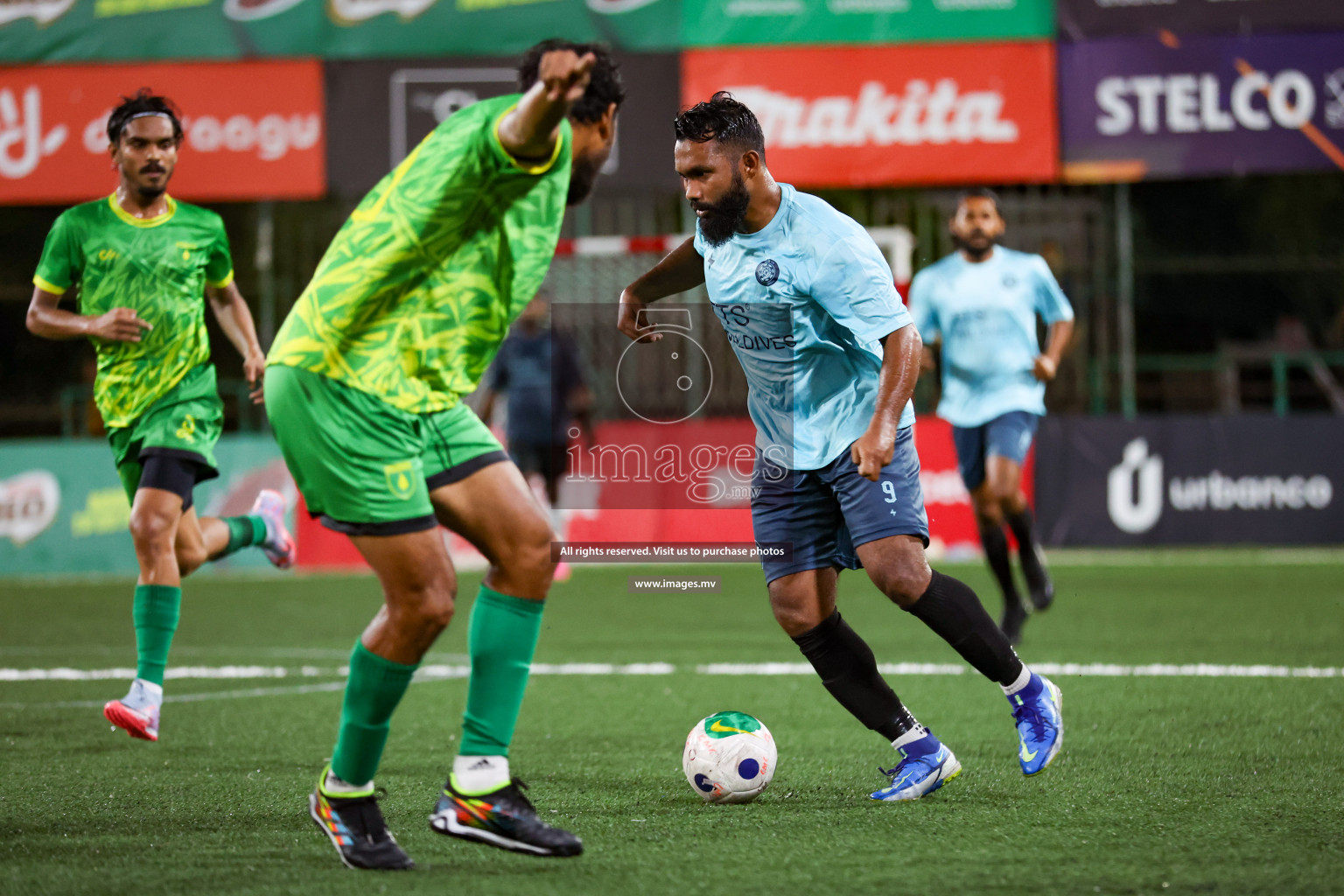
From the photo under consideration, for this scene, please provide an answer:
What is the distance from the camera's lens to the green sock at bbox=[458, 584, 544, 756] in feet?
13.0

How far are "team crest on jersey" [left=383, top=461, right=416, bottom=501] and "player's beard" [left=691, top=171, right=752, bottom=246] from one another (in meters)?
1.28

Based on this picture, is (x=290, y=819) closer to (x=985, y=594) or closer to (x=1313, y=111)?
(x=985, y=594)

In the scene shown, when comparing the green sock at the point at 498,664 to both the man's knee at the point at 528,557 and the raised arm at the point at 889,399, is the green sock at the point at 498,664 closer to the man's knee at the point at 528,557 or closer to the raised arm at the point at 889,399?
the man's knee at the point at 528,557

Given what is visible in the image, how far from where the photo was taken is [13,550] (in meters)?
13.9

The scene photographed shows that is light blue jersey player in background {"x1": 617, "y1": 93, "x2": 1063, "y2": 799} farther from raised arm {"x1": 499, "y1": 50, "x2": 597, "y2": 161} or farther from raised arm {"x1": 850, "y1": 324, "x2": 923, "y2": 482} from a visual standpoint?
raised arm {"x1": 499, "y1": 50, "x2": 597, "y2": 161}

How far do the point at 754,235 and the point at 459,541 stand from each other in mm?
9241

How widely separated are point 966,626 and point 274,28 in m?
11.9

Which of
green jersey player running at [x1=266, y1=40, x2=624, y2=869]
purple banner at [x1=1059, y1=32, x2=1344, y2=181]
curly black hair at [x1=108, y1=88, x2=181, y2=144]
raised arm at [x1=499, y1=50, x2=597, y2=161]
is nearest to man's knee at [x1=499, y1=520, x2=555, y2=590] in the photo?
green jersey player running at [x1=266, y1=40, x2=624, y2=869]

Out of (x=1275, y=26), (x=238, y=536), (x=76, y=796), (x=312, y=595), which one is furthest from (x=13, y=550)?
(x=1275, y=26)

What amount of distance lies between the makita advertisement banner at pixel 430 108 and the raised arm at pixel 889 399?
34.1 ft

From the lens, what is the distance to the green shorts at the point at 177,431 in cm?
617

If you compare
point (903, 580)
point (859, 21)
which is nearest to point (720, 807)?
point (903, 580)

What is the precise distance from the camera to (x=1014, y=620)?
27.2 ft

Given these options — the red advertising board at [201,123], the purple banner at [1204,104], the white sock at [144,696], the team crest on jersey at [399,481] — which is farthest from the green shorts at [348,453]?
the purple banner at [1204,104]
